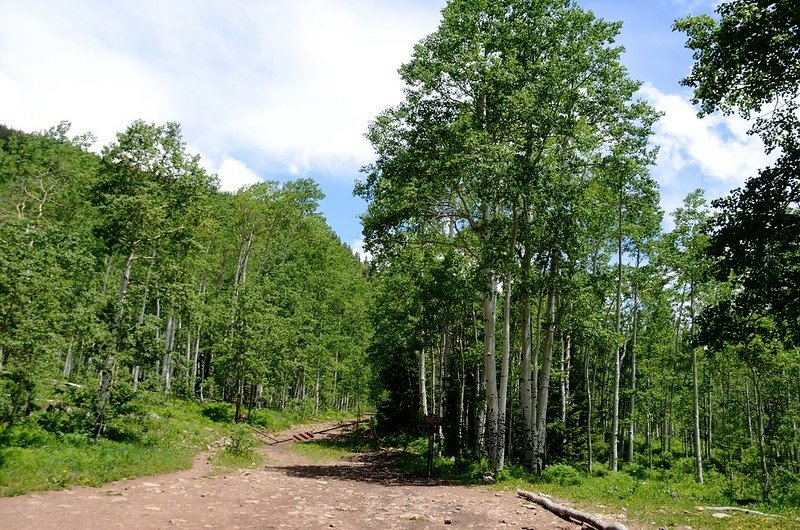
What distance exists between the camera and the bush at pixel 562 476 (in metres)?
15.8

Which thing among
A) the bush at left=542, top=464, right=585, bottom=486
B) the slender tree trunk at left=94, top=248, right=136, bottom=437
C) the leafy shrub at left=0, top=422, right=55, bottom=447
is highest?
the slender tree trunk at left=94, top=248, right=136, bottom=437

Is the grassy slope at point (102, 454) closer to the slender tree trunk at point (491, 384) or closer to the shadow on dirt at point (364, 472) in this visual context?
the shadow on dirt at point (364, 472)

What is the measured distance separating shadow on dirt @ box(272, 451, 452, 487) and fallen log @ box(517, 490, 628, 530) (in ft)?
15.2

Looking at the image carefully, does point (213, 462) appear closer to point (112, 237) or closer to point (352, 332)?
point (112, 237)

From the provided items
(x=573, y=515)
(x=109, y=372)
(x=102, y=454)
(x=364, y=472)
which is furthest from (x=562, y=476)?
(x=109, y=372)

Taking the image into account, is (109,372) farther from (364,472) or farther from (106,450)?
(364,472)

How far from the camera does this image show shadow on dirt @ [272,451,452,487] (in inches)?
648

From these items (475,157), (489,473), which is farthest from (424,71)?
(489,473)

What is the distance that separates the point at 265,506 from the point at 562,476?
10212 mm

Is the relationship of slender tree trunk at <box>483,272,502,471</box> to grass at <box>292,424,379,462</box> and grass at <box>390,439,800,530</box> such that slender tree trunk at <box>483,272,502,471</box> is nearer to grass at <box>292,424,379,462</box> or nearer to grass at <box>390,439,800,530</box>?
grass at <box>390,439,800,530</box>

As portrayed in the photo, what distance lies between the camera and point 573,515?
32.0ft

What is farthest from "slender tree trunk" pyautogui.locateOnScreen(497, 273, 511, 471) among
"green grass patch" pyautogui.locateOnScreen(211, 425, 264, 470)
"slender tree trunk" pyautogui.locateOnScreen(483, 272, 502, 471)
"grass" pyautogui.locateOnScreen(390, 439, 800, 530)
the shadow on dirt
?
"green grass patch" pyautogui.locateOnScreen(211, 425, 264, 470)

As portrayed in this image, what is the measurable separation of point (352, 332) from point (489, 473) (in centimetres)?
4002

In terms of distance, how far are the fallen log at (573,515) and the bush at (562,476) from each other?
379cm
